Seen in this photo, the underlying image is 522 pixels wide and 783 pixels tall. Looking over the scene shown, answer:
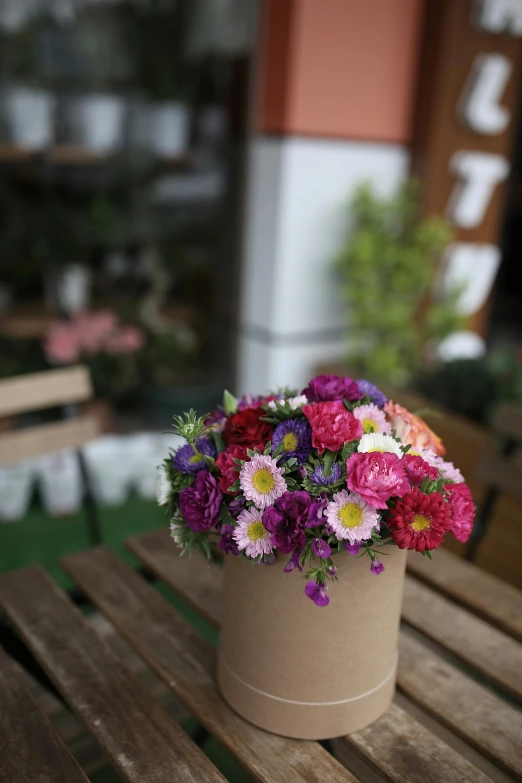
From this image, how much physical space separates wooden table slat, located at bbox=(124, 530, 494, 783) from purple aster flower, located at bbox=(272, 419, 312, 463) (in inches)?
17.3

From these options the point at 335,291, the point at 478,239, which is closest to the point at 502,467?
→ the point at 335,291

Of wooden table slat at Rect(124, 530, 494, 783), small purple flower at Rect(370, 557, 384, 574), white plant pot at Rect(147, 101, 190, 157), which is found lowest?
wooden table slat at Rect(124, 530, 494, 783)

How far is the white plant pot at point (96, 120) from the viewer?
2900mm

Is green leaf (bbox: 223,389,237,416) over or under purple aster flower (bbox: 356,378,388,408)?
under

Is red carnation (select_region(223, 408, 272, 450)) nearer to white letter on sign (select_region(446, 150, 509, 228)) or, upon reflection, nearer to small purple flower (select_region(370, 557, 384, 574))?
small purple flower (select_region(370, 557, 384, 574))

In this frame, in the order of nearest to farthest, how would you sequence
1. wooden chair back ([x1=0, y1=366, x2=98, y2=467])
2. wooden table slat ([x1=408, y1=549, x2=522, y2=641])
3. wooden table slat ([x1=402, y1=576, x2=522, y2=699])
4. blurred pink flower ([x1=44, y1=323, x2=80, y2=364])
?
wooden table slat ([x1=402, y1=576, x2=522, y2=699]) < wooden table slat ([x1=408, y1=549, x2=522, y2=641]) < wooden chair back ([x1=0, y1=366, x2=98, y2=467]) < blurred pink flower ([x1=44, y1=323, x2=80, y2=364])

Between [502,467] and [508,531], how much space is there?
0.36m

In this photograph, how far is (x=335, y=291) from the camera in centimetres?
316

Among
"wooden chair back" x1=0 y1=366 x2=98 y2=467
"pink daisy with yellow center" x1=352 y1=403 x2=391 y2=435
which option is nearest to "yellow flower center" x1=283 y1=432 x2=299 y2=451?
"pink daisy with yellow center" x1=352 y1=403 x2=391 y2=435

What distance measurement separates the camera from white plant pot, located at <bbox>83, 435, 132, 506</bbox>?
9.65 feet

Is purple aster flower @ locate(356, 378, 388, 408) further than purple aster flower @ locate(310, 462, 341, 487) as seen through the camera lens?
Yes

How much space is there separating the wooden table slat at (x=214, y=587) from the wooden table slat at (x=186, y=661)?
0.02 m

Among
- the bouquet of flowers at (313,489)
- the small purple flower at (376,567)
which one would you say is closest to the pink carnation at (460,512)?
the bouquet of flowers at (313,489)

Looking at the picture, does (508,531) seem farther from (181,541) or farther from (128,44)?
(128,44)
